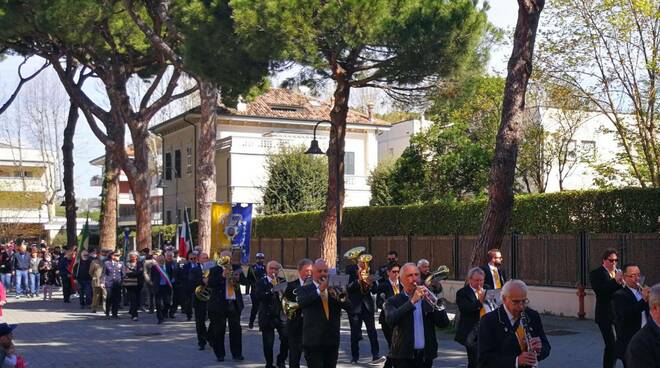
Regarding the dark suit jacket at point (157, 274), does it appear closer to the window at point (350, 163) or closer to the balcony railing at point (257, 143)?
the balcony railing at point (257, 143)

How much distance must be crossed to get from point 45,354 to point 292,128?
110 feet

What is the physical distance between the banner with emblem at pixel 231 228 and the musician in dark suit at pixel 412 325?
1780 centimetres

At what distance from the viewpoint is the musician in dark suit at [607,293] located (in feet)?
36.4

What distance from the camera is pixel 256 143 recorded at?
45469 mm

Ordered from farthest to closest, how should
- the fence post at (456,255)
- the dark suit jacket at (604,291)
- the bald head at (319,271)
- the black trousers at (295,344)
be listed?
the fence post at (456,255) → the dark suit jacket at (604,291) → the black trousers at (295,344) → the bald head at (319,271)

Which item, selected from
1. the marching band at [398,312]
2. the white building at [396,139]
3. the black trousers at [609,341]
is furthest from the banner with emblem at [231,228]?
the white building at [396,139]

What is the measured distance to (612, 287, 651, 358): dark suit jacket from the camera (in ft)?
31.8

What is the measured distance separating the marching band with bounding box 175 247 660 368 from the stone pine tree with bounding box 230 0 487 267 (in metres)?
6.65

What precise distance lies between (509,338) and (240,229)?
2034 centimetres

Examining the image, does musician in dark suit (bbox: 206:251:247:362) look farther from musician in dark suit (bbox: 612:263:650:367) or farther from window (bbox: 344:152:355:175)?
window (bbox: 344:152:355:175)

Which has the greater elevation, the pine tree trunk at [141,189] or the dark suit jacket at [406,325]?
the pine tree trunk at [141,189]

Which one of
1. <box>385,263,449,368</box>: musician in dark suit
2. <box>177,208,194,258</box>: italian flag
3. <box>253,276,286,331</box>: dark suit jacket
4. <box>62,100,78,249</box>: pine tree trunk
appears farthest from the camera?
<box>62,100,78,249</box>: pine tree trunk

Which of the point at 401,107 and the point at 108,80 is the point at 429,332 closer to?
the point at 401,107

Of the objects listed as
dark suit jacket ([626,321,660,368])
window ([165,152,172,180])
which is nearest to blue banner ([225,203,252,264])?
dark suit jacket ([626,321,660,368])
